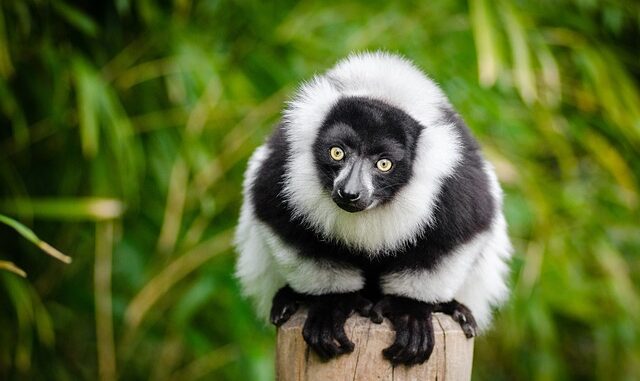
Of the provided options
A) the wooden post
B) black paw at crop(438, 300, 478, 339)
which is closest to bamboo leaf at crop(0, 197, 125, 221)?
the wooden post

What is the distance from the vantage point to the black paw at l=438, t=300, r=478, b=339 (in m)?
2.50

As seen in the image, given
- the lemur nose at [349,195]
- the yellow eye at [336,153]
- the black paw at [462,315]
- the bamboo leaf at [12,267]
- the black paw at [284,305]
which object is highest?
the yellow eye at [336,153]

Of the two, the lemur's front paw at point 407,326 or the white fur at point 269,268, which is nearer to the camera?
the lemur's front paw at point 407,326

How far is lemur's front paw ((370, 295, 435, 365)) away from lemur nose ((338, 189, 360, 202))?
355mm

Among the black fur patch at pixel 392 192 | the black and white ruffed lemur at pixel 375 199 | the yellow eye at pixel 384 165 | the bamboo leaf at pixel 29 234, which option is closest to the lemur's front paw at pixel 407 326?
the black and white ruffed lemur at pixel 375 199

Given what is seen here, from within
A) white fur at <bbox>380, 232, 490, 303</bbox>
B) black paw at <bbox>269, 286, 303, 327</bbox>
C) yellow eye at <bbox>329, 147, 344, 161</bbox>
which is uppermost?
yellow eye at <bbox>329, 147, 344, 161</bbox>

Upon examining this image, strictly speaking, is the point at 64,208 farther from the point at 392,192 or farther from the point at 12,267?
the point at 392,192

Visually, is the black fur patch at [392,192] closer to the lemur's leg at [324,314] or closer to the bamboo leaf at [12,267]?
the lemur's leg at [324,314]

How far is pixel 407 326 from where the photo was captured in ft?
7.85

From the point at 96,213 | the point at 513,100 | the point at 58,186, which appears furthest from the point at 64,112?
the point at 513,100

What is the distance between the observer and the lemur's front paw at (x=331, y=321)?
2.31 m

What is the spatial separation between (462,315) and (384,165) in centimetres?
53

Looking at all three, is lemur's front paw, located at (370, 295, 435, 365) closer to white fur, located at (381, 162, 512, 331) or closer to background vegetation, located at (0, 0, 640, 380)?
white fur, located at (381, 162, 512, 331)

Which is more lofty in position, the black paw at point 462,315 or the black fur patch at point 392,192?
the black fur patch at point 392,192
